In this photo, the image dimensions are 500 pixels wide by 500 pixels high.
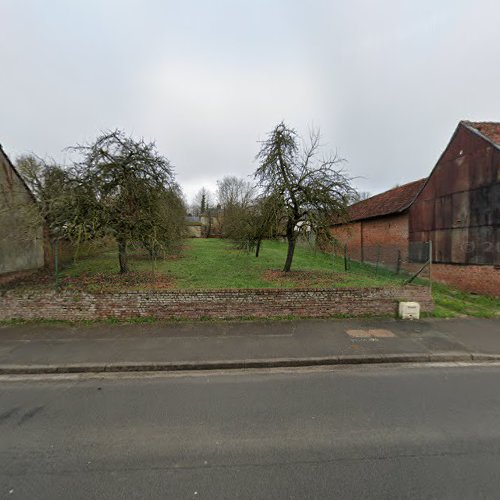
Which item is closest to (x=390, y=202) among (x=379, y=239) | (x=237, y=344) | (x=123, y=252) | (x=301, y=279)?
(x=379, y=239)

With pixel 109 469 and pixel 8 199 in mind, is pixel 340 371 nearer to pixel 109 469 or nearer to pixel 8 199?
pixel 109 469

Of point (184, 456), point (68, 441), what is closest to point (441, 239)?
point (184, 456)

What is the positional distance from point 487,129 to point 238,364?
13.5 meters

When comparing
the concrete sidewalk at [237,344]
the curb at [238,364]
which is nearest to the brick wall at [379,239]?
the concrete sidewalk at [237,344]

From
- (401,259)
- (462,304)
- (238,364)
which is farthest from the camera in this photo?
(401,259)

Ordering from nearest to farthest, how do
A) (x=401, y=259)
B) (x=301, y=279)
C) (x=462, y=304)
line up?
(x=462, y=304)
(x=301, y=279)
(x=401, y=259)

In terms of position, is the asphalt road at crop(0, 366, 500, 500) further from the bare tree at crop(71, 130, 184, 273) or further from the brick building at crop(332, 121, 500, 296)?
the brick building at crop(332, 121, 500, 296)

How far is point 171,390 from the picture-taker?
401 centimetres

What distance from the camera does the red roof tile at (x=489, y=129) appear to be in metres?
10.2

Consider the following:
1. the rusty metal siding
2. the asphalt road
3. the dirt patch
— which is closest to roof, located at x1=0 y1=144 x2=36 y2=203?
the asphalt road

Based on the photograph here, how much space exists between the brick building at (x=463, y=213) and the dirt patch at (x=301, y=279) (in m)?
2.10

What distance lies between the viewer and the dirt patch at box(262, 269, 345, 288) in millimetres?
8297

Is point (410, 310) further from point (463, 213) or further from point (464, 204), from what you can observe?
point (464, 204)

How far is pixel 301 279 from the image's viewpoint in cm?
904
